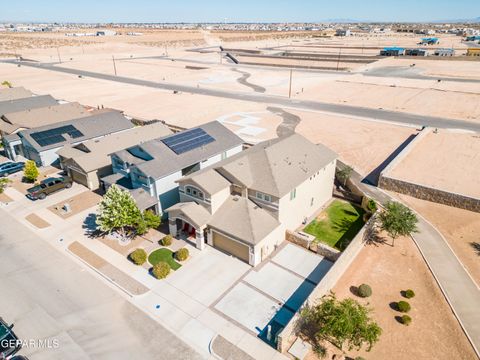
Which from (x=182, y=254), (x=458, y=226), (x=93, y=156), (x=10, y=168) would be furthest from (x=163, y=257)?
(x=10, y=168)

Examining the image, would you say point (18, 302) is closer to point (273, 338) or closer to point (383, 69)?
point (273, 338)

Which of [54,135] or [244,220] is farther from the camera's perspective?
[54,135]

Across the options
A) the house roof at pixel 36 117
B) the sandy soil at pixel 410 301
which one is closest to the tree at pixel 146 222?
the sandy soil at pixel 410 301

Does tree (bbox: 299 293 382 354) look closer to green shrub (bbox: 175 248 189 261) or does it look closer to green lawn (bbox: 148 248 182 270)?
green shrub (bbox: 175 248 189 261)

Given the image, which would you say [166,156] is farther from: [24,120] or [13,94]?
[13,94]

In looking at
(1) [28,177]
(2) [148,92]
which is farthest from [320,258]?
(2) [148,92]

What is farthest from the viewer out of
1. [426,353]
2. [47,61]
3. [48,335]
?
[47,61]

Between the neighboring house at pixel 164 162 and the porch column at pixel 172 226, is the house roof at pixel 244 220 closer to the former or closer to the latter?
the porch column at pixel 172 226
